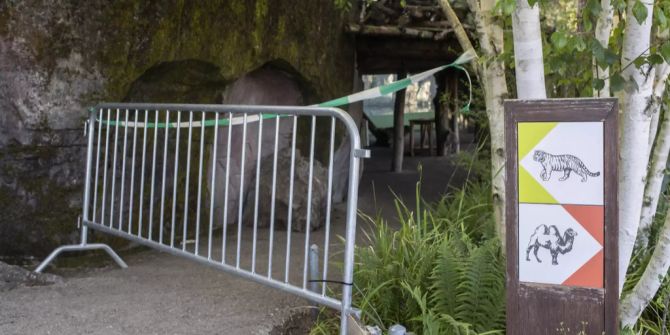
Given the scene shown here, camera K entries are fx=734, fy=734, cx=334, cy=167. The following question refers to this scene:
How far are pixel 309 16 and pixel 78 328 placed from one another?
5.01 metres

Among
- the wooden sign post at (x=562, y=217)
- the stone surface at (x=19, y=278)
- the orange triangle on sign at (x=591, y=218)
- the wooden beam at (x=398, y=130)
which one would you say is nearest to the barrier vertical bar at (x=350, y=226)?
the wooden sign post at (x=562, y=217)

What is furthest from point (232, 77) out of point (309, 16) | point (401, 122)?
point (401, 122)

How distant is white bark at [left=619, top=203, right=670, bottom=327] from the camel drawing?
2.36ft

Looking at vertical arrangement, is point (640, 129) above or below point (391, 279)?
above

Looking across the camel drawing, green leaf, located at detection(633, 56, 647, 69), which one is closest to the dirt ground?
the camel drawing

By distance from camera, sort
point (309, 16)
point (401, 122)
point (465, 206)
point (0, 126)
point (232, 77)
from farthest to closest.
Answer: point (401, 122), point (309, 16), point (232, 77), point (465, 206), point (0, 126)

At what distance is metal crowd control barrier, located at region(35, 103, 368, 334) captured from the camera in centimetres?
350

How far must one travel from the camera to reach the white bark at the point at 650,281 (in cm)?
333

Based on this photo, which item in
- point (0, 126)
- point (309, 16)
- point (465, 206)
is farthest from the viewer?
point (309, 16)

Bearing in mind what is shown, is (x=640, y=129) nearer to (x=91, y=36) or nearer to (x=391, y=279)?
(x=391, y=279)

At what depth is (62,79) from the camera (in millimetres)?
4902

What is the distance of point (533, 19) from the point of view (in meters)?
3.35

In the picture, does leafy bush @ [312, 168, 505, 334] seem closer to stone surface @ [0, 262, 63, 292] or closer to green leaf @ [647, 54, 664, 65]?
green leaf @ [647, 54, 664, 65]

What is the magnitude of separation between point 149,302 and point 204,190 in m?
2.58
